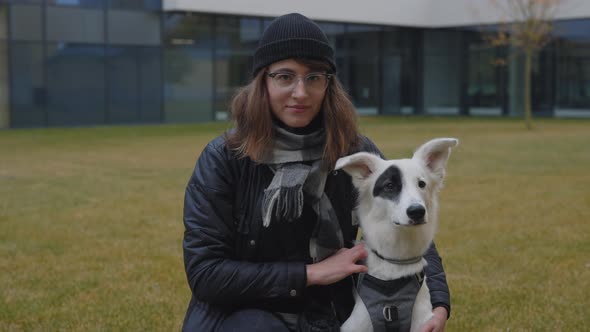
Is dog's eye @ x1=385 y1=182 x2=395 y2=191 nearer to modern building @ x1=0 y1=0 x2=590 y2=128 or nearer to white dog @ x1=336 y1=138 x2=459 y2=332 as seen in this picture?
white dog @ x1=336 y1=138 x2=459 y2=332

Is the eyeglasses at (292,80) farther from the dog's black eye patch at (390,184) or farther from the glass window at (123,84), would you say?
the glass window at (123,84)

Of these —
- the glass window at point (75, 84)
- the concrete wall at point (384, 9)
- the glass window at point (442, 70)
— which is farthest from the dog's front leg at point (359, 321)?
the glass window at point (442, 70)

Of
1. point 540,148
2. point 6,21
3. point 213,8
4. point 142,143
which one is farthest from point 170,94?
point 540,148

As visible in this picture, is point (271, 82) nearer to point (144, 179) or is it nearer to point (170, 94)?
point (144, 179)

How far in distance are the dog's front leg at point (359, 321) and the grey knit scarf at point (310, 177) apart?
0.84 feet

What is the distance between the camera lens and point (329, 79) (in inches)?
122

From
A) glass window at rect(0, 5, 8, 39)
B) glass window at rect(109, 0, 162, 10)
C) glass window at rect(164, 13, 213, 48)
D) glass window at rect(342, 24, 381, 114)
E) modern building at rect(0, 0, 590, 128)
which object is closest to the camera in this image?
glass window at rect(0, 5, 8, 39)

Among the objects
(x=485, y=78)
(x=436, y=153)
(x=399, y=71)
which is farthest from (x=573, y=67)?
(x=436, y=153)

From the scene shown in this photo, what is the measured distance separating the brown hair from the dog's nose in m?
0.47

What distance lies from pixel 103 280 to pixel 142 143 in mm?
13402

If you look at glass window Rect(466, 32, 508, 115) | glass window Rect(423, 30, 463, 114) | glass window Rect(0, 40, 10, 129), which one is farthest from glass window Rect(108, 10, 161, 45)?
glass window Rect(466, 32, 508, 115)

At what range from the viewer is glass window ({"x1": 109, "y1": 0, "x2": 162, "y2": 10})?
24.6 meters

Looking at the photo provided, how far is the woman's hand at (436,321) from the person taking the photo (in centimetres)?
287

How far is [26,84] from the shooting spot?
23281 millimetres
